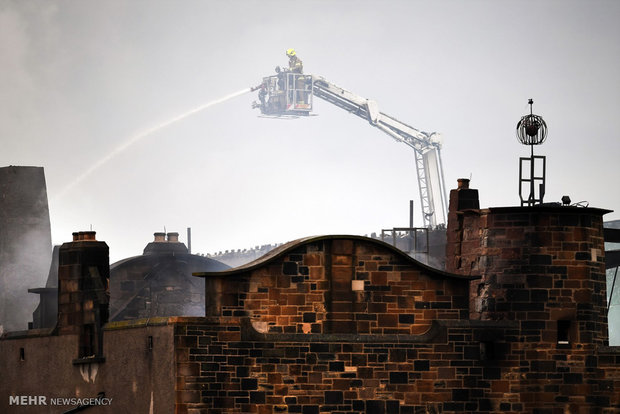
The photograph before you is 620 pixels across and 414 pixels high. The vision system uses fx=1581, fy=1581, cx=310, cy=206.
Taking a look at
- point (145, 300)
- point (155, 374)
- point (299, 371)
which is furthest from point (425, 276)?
point (145, 300)

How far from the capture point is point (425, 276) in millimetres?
44188

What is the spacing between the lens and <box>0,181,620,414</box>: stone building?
42.8 metres

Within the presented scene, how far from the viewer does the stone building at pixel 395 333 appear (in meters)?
42.8

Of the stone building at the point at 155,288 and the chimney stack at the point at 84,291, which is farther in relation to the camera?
the stone building at the point at 155,288

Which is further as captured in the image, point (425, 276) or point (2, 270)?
point (2, 270)

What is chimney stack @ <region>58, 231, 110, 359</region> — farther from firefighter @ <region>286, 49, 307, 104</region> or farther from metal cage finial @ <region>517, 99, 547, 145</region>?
firefighter @ <region>286, 49, 307, 104</region>

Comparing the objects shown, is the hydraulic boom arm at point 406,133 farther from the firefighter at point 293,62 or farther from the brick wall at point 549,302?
the brick wall at point 549,302

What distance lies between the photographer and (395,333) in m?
44.0

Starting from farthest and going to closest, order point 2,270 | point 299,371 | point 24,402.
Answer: point 2,270 → point 24,402 → point 299,371

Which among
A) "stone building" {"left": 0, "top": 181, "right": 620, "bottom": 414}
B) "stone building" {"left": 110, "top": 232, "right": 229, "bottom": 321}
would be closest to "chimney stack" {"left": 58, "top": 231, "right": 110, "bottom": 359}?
"stone building" {"left": 0, "top": 181, "right": 620, "bottom": 414}

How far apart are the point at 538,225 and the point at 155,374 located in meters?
11.6

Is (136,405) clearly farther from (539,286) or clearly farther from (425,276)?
(539,286)

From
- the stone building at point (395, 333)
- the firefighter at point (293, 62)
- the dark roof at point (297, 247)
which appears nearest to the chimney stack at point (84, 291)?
the stone building at point (395, 333)

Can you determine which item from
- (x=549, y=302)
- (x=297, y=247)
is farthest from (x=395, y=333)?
(x=549, y=302)
